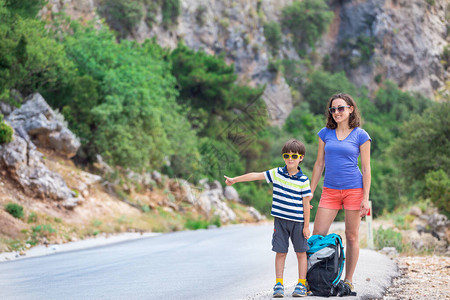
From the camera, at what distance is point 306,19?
266ft

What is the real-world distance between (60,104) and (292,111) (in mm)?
47023

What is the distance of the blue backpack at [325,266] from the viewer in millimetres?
5039

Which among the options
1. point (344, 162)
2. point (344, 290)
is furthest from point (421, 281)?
point (344, 162)

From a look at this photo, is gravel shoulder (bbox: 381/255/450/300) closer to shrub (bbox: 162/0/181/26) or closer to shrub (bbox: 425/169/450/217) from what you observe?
shrub (bbox: 425/169/450/217)

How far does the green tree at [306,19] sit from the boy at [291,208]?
79.9 meters

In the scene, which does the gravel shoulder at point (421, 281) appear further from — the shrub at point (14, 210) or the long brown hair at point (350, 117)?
the shrub at point (14, 210)

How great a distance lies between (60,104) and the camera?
25.1 m

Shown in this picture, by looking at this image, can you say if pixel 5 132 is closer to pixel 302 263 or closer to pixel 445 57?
pixel 302 263

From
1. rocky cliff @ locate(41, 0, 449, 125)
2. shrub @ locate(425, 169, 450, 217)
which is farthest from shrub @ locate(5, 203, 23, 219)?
rocky cliff @ locate(41, 0, 449, 125)

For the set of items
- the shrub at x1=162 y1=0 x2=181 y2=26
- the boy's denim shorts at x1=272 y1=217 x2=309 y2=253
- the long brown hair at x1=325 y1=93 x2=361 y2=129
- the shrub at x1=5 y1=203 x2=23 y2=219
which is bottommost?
the shrub at x1=5 y1=203 x2=23 y2=219

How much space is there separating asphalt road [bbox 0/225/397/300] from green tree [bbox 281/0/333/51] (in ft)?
246

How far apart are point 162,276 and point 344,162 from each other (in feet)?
12.1

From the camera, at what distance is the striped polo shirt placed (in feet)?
16.1

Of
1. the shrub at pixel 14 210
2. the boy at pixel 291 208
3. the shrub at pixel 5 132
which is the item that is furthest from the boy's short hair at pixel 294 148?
the shrub at pixel 5 132
